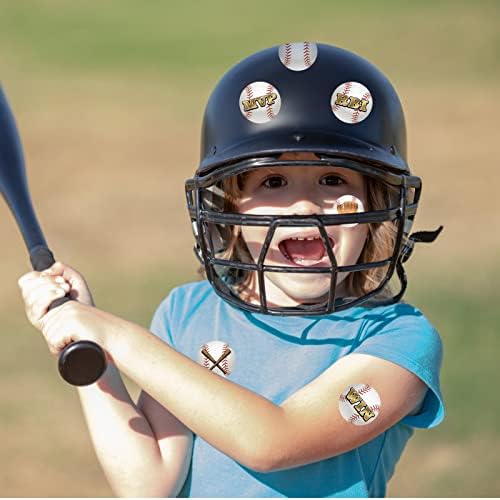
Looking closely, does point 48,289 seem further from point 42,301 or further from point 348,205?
point 348,205

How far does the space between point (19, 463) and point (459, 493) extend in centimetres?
201

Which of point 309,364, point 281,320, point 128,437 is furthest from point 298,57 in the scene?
point 128,437

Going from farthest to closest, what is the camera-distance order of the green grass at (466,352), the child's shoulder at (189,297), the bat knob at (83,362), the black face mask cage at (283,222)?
1. the green grass at (466,352)
2. the child's shoulder at (189,297)
3. the black face mask cage at (283,222)
4. the bat knob at (83,362)

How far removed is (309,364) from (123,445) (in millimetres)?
484

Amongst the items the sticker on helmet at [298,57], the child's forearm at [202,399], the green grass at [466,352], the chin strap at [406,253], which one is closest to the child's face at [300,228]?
the chin strap at [406,253]

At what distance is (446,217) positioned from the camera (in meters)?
8.66

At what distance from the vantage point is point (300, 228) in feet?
10.1

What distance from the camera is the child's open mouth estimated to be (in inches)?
125

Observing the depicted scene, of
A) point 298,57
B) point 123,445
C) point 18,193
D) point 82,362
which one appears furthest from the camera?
point 18,193

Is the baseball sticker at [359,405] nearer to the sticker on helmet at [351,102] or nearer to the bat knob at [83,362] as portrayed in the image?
→ the bat knob at [83,362]

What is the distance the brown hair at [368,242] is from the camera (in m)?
3.23

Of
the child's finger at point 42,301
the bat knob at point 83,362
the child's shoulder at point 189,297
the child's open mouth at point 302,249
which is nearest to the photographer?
the bat knob at point 83,362

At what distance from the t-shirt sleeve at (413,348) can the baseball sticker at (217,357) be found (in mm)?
308

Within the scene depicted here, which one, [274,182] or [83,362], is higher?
[274,182]
